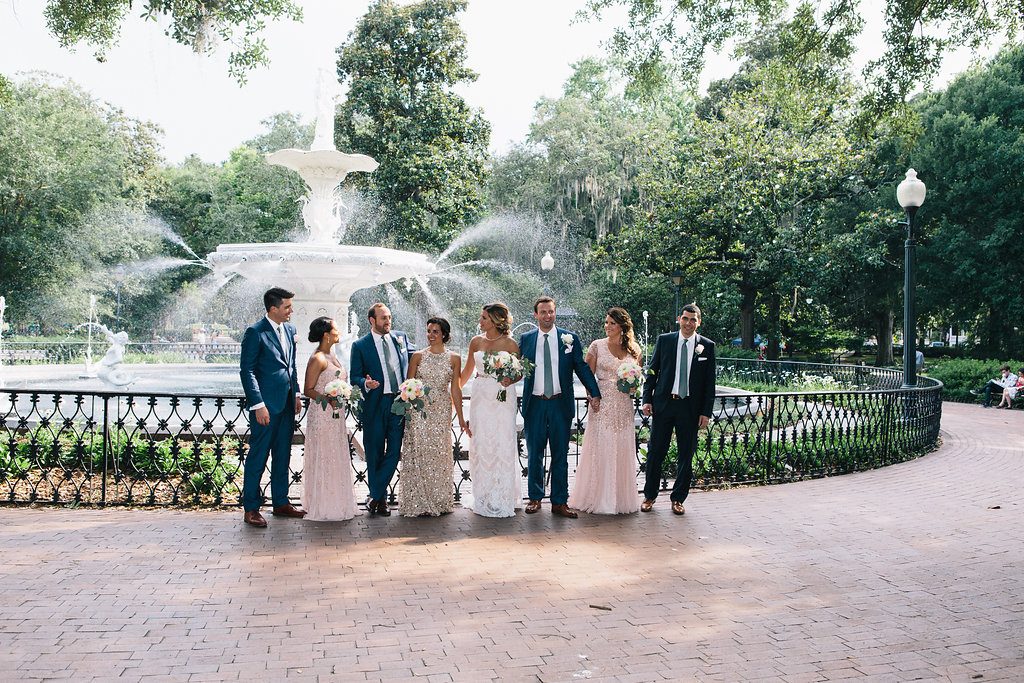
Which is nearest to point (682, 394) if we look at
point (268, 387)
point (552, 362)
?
point (552, 362)

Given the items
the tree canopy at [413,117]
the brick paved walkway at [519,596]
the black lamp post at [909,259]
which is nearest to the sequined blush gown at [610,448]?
the brick paved walkway at [519,596]

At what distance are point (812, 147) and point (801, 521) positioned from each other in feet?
71.6

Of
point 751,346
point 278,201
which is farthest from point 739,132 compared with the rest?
point 278,201

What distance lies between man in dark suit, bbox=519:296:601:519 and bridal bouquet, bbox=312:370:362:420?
1.55 m

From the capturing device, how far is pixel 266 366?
7.07m

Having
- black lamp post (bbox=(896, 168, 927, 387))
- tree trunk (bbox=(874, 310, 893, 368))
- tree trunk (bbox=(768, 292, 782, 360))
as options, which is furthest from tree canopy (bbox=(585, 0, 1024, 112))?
tree trunk (bbox=(874, 310, 893, 368))

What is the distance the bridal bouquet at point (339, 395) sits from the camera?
6961 millimetres

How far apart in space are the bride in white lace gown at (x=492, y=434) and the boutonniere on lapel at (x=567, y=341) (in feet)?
1.41

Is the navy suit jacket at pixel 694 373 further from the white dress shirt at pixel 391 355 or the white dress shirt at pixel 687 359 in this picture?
the white dress shirt at pixel 391 355

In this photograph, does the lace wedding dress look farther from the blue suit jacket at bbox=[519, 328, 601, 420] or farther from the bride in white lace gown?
the blue suit jacket at bbox=[519, 328, 601, 420]

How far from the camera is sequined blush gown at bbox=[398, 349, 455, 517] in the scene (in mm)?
7445

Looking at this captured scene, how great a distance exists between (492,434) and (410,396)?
903mm

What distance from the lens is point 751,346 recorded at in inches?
1179

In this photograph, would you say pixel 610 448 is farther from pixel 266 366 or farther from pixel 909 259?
pixel 909 259
